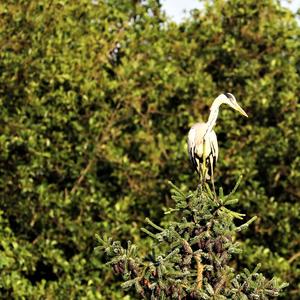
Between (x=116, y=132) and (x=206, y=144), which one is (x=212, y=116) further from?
(x=116, y=132)

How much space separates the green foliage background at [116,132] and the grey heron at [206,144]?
693 centimetres

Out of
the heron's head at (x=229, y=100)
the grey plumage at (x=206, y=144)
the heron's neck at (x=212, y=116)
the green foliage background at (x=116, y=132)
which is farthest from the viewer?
the green foliage background at (x=116, y=132)

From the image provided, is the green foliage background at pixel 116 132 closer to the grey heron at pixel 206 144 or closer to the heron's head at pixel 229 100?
the grey heron at pixel 206 144

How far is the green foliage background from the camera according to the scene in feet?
48.8

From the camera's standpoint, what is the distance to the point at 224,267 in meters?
6.45

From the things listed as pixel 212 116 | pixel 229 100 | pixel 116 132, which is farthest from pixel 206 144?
pixel 116 132

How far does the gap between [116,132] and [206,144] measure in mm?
8396

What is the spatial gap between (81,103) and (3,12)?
205cm

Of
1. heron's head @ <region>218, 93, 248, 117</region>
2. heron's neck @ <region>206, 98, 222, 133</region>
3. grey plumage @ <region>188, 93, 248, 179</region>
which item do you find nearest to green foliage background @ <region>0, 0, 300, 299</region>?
grey plumage @ <region>188, 93, 248, 179</region>

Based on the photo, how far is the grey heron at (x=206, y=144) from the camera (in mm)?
7461

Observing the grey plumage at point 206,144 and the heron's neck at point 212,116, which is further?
the grey plumage at point 206,144

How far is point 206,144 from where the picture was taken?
7.50m

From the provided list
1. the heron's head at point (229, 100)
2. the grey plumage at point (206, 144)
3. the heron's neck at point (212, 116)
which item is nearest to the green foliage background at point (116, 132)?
the grey plumage at point (206, 144)

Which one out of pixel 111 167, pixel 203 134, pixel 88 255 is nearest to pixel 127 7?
pixel 111 167
